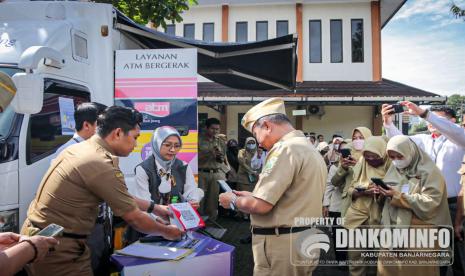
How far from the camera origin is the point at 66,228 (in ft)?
7.18

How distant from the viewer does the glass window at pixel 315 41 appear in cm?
1552

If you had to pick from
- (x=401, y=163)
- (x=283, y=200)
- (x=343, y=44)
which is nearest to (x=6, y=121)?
(x=283, y=200)

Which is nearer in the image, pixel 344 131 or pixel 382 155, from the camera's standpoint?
pixel 382 155

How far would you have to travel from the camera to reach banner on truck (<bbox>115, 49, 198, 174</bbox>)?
449 centimetres

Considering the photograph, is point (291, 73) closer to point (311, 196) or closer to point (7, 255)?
point (311, 196)

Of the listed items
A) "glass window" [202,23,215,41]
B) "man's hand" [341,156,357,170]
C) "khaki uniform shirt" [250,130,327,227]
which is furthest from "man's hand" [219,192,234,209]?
"glass window" [202,23,215,41]

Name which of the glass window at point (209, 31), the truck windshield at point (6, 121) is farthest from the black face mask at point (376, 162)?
the glass window at point (209, 31)

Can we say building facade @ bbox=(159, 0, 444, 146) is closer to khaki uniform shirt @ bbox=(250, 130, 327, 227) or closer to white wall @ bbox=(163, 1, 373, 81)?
white wall @ bbox=(163, 1, 373, 81)

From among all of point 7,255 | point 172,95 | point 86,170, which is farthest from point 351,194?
point 7,255

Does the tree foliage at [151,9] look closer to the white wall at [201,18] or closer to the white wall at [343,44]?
the white wall at [201,18]

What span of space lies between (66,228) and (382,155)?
2981mm

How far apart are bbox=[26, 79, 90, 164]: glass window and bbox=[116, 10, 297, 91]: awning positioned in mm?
1300

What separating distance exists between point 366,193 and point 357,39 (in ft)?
42.8

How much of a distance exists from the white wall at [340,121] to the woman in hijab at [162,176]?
40.4 ft
